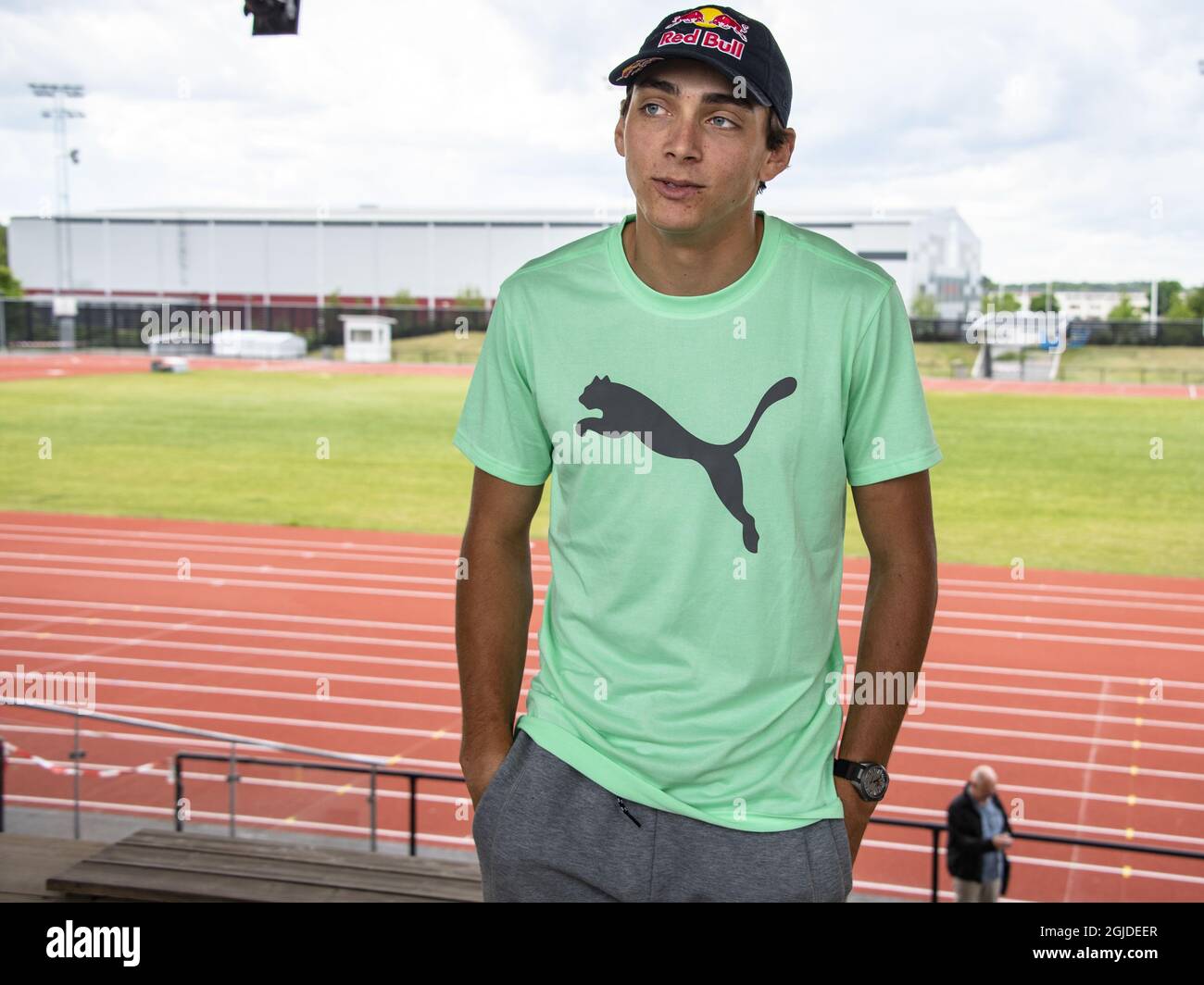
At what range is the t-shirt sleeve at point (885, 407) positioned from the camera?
130cm

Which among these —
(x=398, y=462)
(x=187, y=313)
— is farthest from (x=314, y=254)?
(x=398, y=462)

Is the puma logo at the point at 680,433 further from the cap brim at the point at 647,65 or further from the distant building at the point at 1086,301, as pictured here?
the distant building at the point at 1086,301

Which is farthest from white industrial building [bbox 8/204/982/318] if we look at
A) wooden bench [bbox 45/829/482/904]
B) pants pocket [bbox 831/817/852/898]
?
pants pocket [bbox 831/817/852/898]

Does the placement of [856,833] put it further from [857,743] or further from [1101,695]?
[1101,695]

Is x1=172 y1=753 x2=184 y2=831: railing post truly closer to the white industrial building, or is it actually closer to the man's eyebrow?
the man's eyebrow

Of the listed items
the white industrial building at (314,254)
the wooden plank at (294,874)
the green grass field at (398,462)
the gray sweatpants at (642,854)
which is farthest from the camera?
the white industrial building at (314,254)

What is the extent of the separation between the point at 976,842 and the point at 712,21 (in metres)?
5.40

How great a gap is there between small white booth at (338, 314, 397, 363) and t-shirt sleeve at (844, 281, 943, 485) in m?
35.7

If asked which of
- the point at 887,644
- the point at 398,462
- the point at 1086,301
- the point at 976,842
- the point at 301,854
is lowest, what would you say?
the point at 976,842

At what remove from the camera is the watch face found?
1.36 m

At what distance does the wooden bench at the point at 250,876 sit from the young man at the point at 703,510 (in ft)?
5.63

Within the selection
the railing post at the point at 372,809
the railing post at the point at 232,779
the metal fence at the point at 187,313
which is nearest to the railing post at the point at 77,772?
the railing post at the point at 232,779

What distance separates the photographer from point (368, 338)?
3703 centimetres

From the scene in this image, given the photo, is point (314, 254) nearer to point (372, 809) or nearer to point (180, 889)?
point (372, 809)
